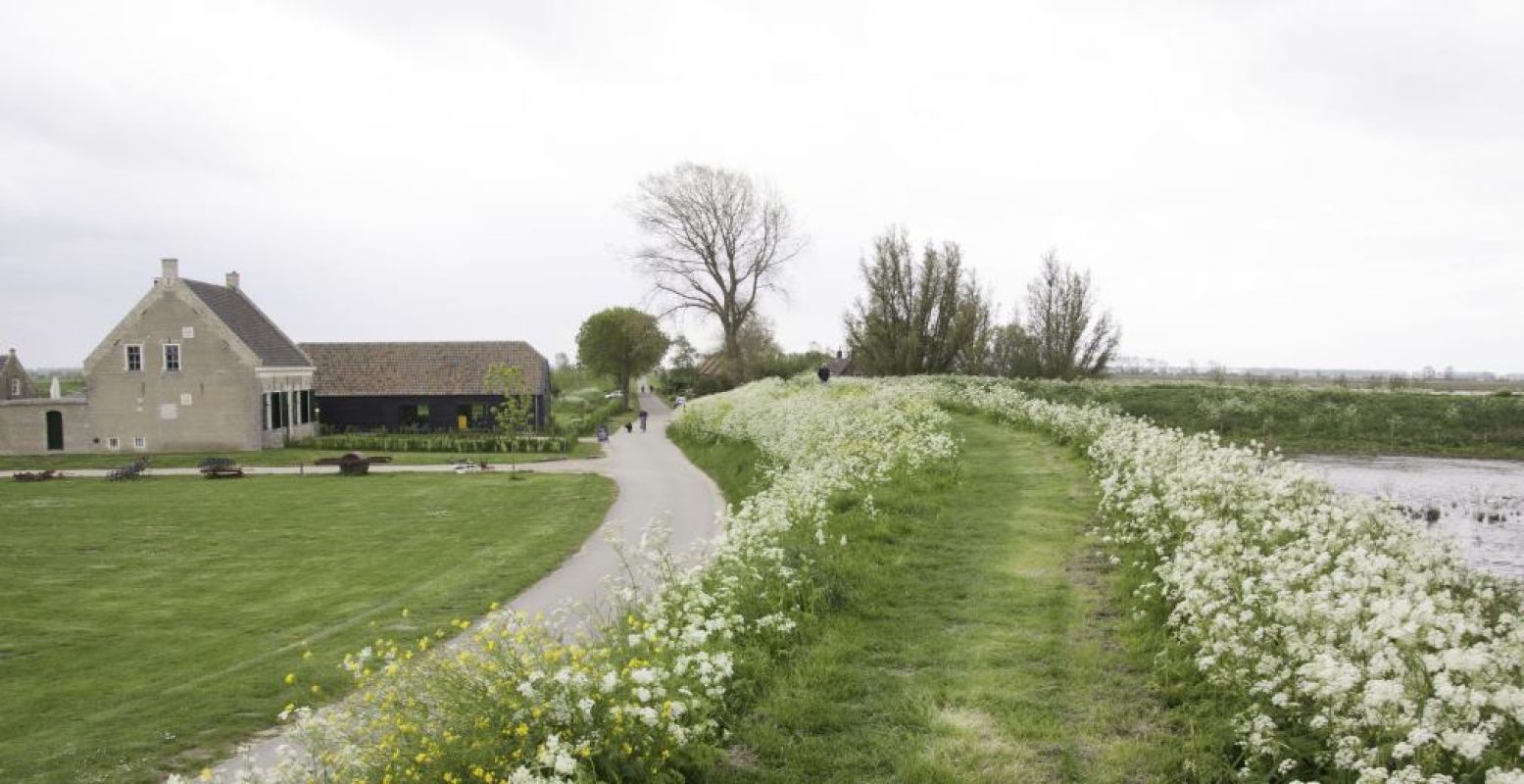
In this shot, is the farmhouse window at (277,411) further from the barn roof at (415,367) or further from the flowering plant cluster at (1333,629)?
the flowering plant cluster at (1333,629)

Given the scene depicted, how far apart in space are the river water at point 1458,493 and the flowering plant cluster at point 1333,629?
63.9 inches

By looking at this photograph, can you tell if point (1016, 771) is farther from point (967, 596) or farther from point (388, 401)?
point (388, 401)

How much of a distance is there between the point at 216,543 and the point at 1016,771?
22.1 meters

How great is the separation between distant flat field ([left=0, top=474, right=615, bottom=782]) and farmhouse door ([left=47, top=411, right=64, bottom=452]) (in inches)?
565

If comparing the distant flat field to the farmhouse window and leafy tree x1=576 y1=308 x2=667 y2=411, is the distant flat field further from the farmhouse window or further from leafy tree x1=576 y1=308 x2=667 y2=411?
leafy tree x1=576 y1=308 x2=667 y2=411

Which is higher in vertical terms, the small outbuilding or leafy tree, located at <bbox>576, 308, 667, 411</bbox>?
leafy tree, located at <bbox>576, 308, 667, 411</bbox>

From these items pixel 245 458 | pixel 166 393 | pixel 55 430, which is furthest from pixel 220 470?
pixel 55 430

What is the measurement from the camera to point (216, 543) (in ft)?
73.7

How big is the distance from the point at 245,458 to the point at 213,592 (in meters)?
27.4

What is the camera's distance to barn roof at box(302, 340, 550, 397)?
53062mm

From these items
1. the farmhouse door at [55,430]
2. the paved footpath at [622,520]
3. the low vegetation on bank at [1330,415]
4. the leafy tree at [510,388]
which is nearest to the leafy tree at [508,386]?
the leafy tree at [510,388]

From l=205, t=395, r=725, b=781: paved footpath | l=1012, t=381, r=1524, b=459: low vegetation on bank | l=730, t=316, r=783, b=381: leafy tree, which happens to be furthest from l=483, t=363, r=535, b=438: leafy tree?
l=1012, t=381, r=1524, b=459: low vegetation on bank

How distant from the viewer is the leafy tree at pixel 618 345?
8212 centimetres

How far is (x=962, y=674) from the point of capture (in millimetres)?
8422
